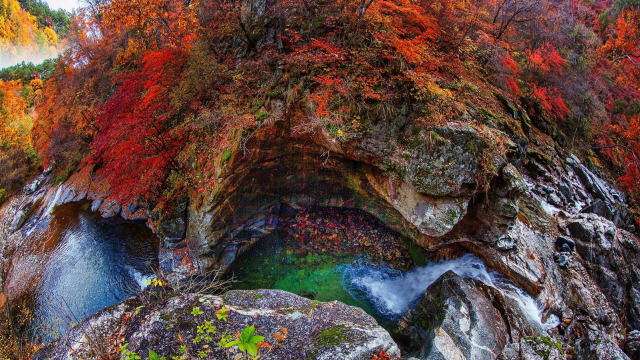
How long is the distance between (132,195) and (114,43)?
1213 centimetres

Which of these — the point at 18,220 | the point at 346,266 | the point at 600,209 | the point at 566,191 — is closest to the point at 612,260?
the point at 566,191

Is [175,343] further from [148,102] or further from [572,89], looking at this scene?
[572,89]

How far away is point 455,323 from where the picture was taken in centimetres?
695

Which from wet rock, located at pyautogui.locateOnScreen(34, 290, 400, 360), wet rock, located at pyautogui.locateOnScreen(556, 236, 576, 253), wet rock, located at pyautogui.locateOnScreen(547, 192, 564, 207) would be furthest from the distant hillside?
wet rock, located at pyautogui.locateOnScreen(556, 236, 576, 253)

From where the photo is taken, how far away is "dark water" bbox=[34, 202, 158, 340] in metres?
9.25

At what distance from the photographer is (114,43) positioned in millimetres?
17094

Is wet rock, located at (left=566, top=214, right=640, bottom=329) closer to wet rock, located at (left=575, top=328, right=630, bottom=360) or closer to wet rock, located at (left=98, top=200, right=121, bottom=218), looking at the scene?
wet rock, located at (left=575, top=328, right=630, bottom=360)

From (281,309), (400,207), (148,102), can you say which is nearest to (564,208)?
(400,207)

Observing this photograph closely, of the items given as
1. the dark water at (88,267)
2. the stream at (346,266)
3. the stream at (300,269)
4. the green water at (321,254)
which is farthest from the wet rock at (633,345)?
the dark water at (88,267)

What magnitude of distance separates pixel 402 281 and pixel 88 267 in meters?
12.5

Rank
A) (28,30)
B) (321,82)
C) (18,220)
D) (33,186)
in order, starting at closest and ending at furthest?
(321,82)
(18,220)
(33,186)
(28,30)

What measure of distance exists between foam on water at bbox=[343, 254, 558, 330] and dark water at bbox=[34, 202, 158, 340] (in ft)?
26.7

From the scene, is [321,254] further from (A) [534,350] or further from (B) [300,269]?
(A) [534,350]

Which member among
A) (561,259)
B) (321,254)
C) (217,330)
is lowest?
(561,259)
